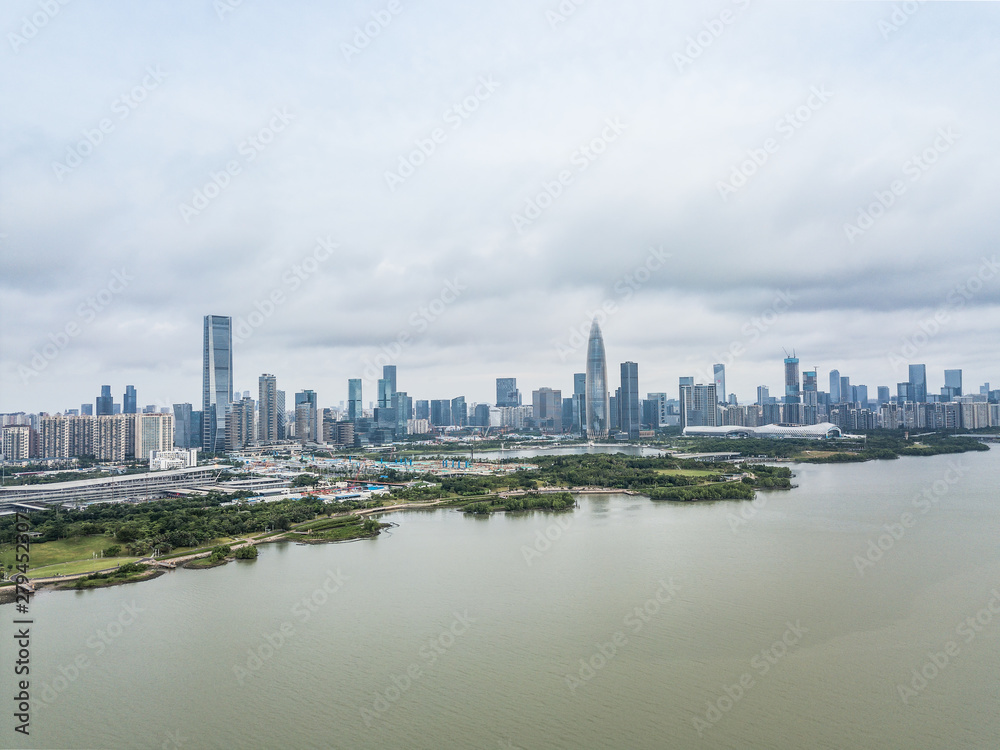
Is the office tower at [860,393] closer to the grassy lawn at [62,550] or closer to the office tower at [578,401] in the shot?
the office tower at [578,401]

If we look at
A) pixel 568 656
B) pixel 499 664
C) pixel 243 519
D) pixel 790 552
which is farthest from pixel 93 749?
pixel 790 552

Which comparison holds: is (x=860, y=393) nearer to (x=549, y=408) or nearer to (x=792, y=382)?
(x=792, y=382)

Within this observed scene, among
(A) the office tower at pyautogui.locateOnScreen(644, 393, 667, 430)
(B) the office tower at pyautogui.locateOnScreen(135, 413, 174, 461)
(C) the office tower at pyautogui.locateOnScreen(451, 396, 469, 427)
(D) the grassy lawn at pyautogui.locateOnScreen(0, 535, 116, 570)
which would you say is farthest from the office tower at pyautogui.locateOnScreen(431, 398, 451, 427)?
(D) the grassy lawn at pyautogui.locateOnScreen(0, 535, 116, 570)

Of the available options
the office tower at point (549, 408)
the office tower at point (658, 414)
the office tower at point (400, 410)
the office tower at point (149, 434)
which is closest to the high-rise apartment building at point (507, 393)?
the office tower at point (549, 408)

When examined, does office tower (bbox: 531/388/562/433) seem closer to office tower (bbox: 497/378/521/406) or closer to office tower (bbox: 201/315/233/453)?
office tower (bbox: 497/378/521/406)

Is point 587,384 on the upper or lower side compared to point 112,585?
upper

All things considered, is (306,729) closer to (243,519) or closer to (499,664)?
(499,664)
